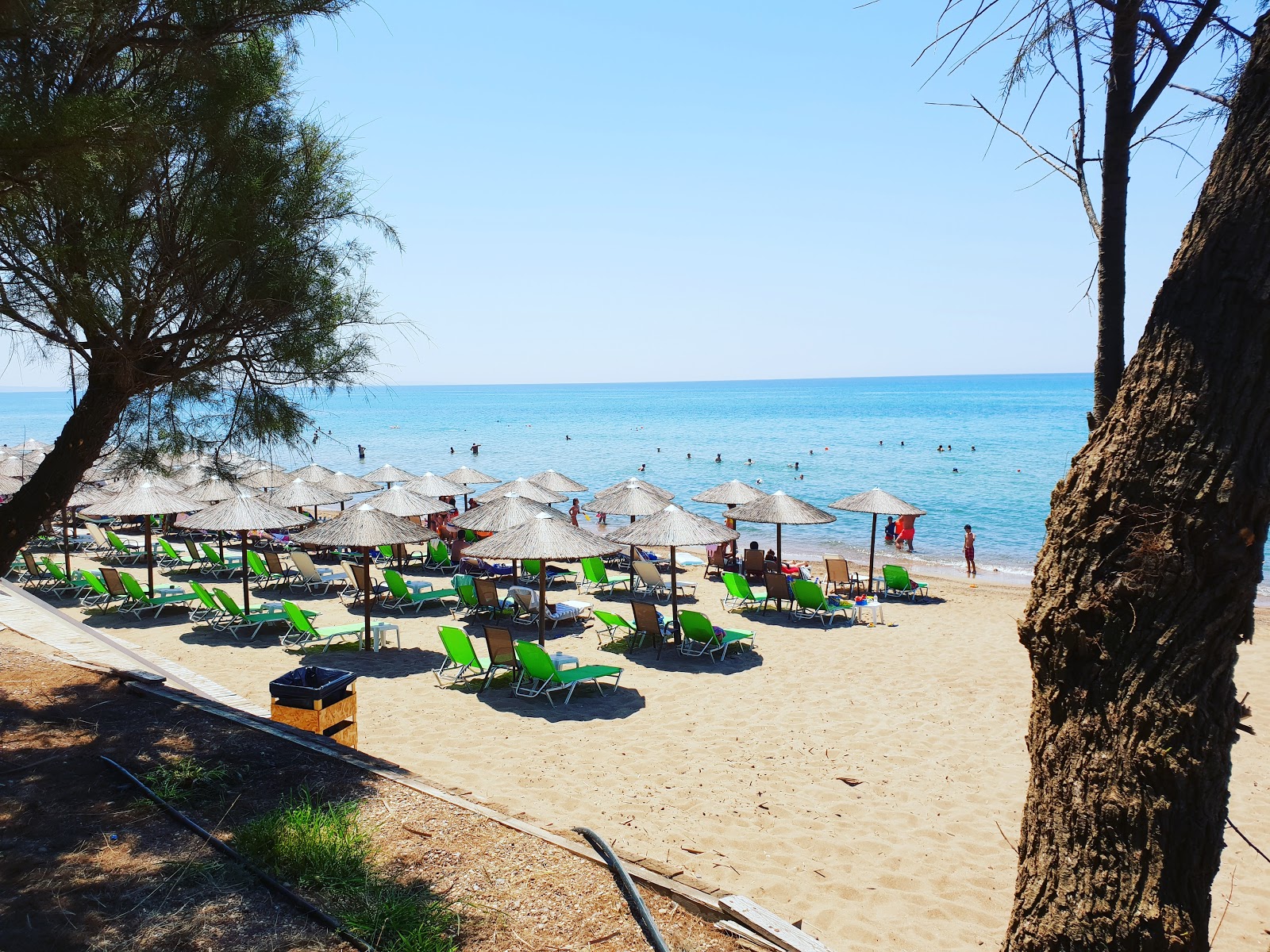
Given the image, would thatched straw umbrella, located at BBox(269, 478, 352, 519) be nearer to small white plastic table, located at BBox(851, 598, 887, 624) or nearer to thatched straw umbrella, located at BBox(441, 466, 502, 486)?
thatched straw umbrella, located at BBox(441, 466, 502, 486)

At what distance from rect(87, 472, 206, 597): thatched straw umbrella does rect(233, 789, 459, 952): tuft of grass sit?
407 inches

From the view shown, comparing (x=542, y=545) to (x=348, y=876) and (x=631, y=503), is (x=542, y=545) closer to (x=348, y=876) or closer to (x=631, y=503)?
(x=631, y=503)

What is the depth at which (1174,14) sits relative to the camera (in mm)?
2600

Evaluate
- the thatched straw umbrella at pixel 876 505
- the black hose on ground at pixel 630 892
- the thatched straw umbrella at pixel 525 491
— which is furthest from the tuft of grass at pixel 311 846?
the thatched straw umbrella at pixel 876 505

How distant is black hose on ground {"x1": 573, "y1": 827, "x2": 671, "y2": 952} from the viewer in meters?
3.36

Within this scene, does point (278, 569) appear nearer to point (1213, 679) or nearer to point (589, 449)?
point (1213, 679)

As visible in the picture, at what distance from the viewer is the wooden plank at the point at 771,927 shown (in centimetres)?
343

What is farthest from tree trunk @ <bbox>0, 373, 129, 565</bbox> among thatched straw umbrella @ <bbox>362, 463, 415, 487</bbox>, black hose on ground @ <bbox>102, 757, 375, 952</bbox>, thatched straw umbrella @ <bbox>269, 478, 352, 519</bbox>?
thatched straw umbrella @ <bbox>362, 463, 415, 487</bbox>

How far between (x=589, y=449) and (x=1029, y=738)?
68419 mm

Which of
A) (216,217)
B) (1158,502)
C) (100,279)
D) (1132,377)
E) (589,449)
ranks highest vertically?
(216,217)

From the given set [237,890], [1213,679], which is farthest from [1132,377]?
[237,890]

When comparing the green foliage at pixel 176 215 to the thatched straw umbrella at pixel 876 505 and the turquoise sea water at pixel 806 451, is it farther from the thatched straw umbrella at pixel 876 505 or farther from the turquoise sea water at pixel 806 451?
the thatched straw umbrella at pixel 876 505

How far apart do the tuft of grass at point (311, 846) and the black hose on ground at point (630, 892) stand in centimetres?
113

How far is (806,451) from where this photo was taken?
63625 millimetres
